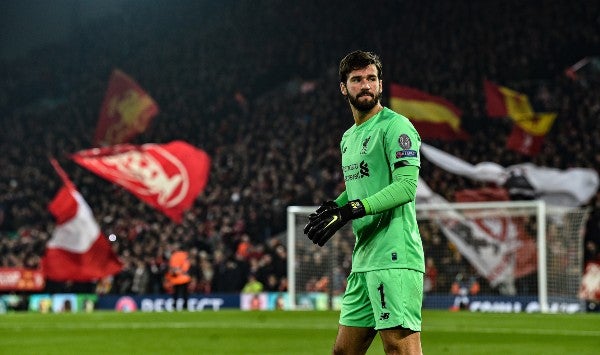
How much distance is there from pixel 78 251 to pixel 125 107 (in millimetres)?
13269

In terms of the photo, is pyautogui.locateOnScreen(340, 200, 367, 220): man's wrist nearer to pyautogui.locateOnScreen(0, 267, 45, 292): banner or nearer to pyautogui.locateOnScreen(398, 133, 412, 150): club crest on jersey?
pyautogui.locateOnScreen(398, 133, 412, 150): club crest on jersey

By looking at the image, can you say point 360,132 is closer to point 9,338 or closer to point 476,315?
point 9,338

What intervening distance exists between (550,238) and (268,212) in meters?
9.14

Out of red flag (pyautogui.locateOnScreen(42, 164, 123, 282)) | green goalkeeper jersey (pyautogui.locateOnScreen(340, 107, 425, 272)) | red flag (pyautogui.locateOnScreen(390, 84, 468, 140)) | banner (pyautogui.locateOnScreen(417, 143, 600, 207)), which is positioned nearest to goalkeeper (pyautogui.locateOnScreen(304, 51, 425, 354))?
green goalkeeper jersey (pyautogui.locateOnScreen(340, 107, 425, 272))

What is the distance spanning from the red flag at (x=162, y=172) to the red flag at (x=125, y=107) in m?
12.3

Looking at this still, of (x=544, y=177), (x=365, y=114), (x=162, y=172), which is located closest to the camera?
(x=365, y=114)

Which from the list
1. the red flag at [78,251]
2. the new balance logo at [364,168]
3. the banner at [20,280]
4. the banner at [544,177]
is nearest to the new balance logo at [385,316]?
the new balance logo at [364,168]

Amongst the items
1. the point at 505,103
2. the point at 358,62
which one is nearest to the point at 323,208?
the point at 358,62

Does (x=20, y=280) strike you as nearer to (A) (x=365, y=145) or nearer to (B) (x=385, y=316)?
(A) (x=365, y=145)

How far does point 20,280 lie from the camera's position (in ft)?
93.8

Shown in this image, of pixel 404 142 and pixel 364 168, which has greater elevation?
pixel 404 142

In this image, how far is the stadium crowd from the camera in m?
26.5

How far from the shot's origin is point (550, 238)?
21.7 metres

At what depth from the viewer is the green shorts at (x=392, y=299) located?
4410 mm
